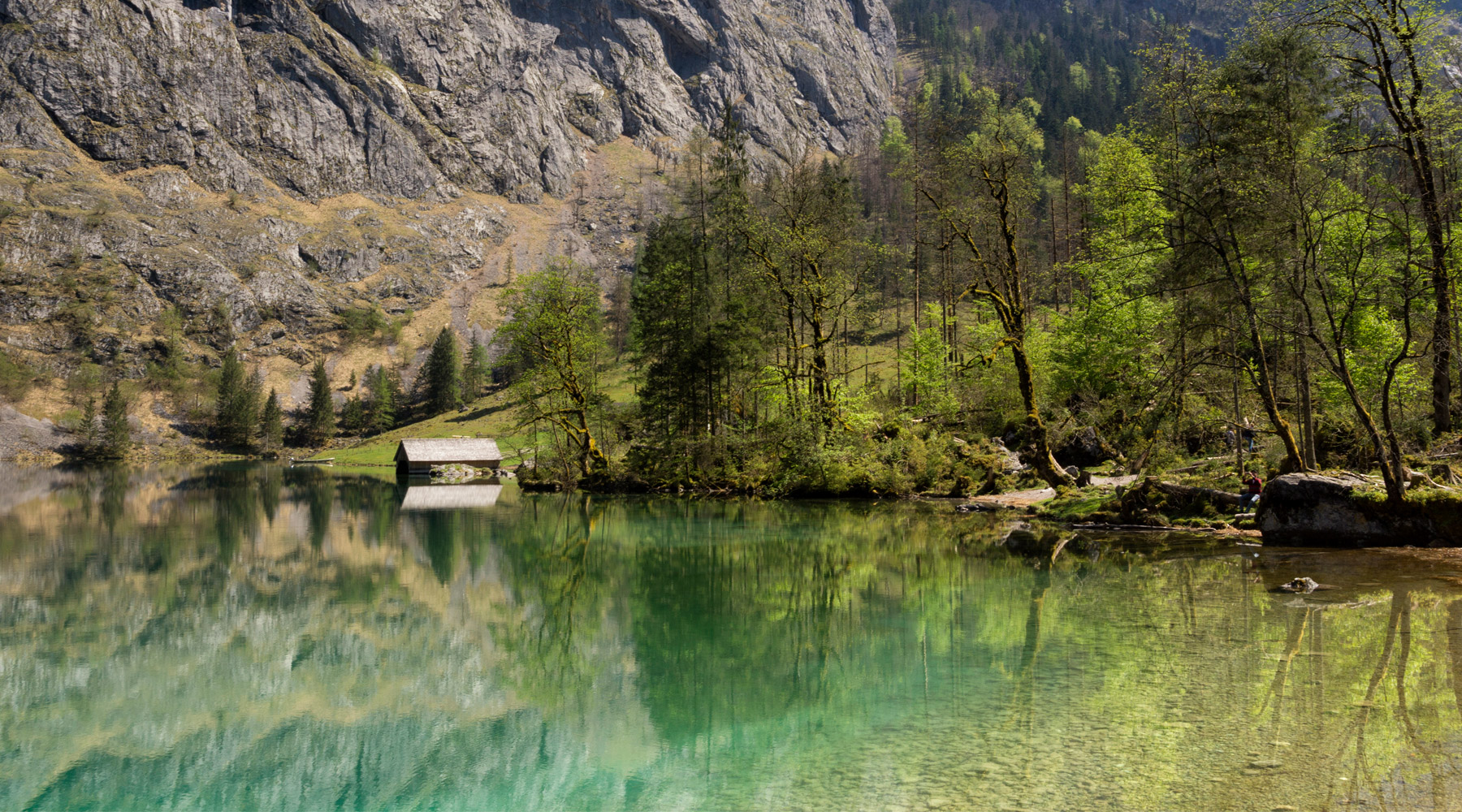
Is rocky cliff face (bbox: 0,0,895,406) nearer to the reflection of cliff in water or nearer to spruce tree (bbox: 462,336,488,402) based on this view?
spruce tree (bbox: 462,336,488,402)

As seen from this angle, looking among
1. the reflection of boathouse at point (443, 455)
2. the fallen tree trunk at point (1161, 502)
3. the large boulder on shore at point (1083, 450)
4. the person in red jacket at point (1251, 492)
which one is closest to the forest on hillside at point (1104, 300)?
the large boulder on shore at point (1083, 450)

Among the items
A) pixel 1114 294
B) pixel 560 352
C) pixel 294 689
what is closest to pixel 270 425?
pixel 560 352

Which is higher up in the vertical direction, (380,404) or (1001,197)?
(380,404)

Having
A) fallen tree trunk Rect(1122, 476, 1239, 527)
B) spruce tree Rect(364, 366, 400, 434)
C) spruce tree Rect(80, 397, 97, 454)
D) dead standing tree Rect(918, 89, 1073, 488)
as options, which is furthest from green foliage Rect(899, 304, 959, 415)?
spruce tree Rect(80, 397, 97, 454)

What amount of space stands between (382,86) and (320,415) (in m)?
74.6

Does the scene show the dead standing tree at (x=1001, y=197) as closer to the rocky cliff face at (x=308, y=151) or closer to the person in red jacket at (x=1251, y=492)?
the person in red jacket at (x=1251, y=492)

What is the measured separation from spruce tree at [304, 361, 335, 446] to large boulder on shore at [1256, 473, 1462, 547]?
114m

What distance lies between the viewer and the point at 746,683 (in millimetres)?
9289

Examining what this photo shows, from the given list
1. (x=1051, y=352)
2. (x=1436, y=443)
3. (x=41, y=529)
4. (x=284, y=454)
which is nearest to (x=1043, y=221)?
(x=1051, y=352)

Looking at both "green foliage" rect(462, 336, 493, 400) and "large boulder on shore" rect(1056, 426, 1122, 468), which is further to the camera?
"green foliage" rect(462, 336, 493, 400)

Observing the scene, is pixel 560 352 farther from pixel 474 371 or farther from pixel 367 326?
pixel 367 326

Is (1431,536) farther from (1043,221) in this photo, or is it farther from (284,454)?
A: (284,454)

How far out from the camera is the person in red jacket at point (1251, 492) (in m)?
20.9

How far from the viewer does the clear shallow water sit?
636 cm
